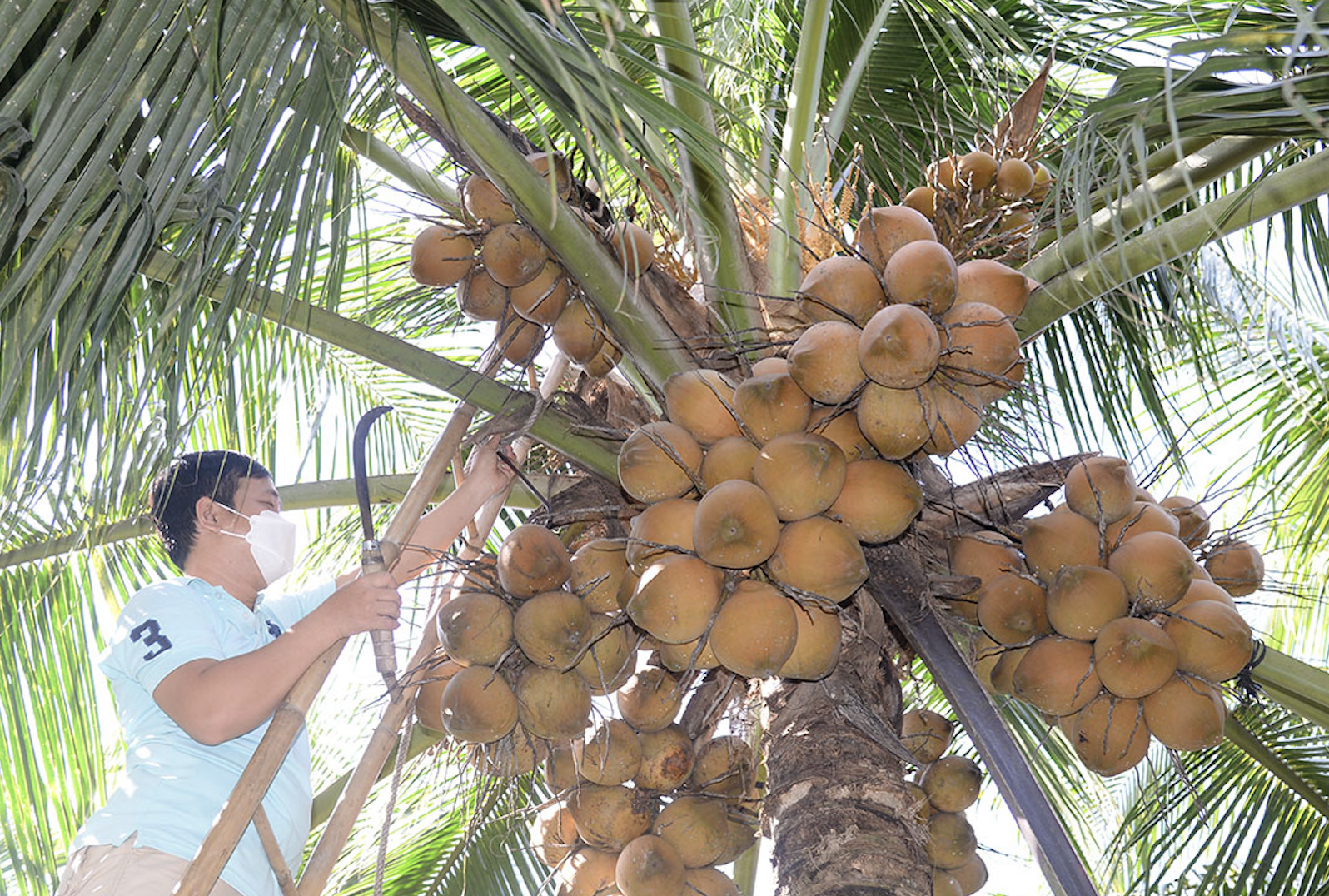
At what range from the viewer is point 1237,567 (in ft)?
7.04

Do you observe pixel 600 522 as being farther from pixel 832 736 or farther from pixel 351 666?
pixel 351 666

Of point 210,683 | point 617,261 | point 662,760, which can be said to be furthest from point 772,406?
point 210,683

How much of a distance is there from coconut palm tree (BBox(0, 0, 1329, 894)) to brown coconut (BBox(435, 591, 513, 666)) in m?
0.24

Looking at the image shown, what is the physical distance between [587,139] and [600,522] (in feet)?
3.50

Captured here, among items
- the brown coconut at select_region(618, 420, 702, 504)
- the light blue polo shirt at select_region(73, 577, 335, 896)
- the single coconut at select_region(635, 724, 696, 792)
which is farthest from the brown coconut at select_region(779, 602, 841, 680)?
the light blue polo shirt at select_region(73, 577, 335, 896)

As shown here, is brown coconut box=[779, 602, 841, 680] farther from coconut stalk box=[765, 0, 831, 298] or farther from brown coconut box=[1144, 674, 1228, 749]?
coconut stalk box=[765, 0, 831, 298]

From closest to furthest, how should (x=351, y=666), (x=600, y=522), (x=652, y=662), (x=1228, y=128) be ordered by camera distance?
(x=1228, y=128) → (x=652, y=662) → (x=600, y=522) → (x=351, y=666)

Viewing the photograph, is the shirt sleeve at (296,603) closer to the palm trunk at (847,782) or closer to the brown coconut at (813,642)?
the palm trunk at (847,782)

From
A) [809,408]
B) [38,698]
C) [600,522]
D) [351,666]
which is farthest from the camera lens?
[351,666]

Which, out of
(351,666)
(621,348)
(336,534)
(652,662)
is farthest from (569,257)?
(336,534)

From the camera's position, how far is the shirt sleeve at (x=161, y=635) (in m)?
2.18

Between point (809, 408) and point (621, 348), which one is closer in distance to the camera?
point (809, 408)

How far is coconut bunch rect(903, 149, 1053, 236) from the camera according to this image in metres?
2.33

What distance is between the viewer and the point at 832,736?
203 centimetres
